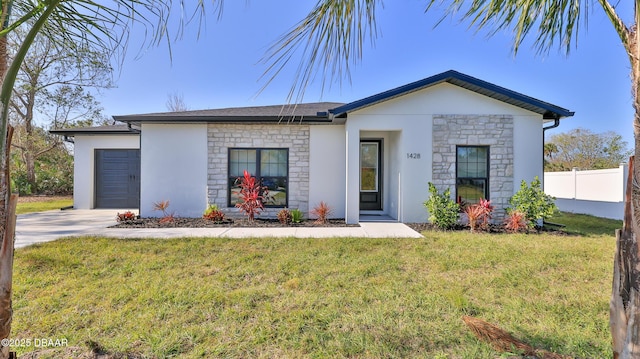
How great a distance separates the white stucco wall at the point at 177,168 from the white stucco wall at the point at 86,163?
11.1 ft

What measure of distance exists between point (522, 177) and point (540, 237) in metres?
2.00

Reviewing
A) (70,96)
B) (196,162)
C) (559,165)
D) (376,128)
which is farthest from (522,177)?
(70,96)

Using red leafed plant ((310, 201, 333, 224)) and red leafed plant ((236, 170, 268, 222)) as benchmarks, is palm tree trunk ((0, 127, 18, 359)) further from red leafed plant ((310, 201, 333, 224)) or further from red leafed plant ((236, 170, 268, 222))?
red leafed plant ((310, 201, 333, 224))

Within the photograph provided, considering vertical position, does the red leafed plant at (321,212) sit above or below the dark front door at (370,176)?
below

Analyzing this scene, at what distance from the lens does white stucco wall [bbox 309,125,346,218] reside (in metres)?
8.27

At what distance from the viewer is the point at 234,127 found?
27.1ft

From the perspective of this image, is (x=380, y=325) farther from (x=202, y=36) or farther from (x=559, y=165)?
(x=559, y=165)

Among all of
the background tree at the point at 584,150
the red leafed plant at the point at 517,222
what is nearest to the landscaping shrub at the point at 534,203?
Answer: the red leafed plant at the point at 517,222

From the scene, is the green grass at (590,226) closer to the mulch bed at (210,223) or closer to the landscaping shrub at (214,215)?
the mulch bed at (210,223)

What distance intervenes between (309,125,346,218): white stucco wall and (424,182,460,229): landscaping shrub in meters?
2.59

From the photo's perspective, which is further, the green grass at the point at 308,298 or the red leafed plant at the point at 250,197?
the red leafed plant at the point at 250,197

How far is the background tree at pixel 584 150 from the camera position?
732 inches

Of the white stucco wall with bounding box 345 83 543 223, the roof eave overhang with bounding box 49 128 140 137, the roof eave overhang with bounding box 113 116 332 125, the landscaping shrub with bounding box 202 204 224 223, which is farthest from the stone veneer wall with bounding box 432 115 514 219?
the roof eave overhang with bounding box 49 128 140 137

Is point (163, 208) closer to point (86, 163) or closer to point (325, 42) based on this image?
point (86, 163)
